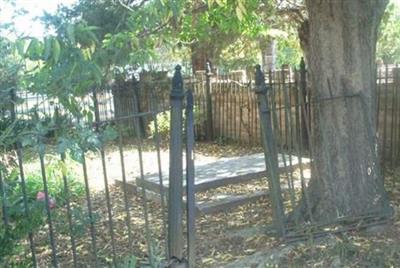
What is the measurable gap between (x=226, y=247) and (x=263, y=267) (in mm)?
669

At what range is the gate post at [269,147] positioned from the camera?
14.4ft

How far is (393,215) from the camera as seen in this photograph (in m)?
4.85

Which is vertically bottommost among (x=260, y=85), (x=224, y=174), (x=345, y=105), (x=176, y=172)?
(x=224, y=174)

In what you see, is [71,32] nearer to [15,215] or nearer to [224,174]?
[15,215]

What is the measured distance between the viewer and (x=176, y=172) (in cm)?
301

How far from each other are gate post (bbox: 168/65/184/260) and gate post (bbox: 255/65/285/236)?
4.87ft

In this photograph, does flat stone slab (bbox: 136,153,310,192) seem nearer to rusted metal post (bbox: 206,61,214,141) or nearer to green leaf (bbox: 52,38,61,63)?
rusted metal post (bbox: 206,61,214,141)

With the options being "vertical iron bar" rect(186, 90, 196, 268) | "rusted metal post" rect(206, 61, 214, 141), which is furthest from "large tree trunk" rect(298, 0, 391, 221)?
"rusted metal post" rect(206, 61, 214, 141)

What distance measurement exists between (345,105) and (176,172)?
7.25 feet

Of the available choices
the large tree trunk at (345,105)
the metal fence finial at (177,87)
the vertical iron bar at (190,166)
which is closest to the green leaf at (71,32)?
the metal fence finial at (177,87)

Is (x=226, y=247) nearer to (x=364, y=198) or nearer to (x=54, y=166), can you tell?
(x=364, y=198)

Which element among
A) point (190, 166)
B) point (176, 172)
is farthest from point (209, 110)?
point (176, 172)

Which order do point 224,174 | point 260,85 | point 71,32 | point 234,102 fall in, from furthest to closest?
point 234,102
point 224,174
point 260,85
point 71,32

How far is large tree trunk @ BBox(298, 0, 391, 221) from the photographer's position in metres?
4.61
